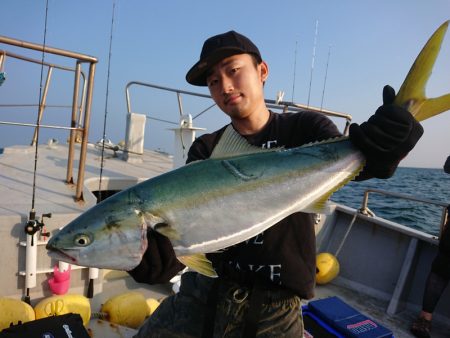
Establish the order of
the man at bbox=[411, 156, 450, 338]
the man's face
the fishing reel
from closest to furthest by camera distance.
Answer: the man's face → the fishing reel → the man at bbox=[411, 156, 450, 338]

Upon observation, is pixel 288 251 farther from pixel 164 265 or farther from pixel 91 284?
pixel 91 284

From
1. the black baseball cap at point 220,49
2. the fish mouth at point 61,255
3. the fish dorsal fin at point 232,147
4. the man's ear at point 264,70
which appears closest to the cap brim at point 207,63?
the black baseball cap at point 220,49

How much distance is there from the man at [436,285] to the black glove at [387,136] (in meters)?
3.07

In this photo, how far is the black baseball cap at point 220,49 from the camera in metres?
2.44

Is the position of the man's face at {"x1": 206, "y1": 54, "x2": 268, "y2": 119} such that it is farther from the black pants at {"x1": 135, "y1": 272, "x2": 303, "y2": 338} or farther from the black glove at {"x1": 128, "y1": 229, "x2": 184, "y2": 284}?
the black pants at {"x1": 135, "y1": 272, "x2": 303, "y2": 338}

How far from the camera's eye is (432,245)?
542 cm

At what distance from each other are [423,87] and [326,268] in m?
4.25

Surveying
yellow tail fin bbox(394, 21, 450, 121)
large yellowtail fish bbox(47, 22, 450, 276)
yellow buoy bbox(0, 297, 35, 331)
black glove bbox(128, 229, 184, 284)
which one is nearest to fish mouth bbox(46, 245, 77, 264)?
large yellowtail fish bbox(47, 22, 450, 276)

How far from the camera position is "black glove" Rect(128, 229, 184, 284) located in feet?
6.50

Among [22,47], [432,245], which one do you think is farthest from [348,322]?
[22,47]

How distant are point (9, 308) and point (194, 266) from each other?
224 cm

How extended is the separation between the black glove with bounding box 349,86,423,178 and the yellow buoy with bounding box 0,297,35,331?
3255 millimetres


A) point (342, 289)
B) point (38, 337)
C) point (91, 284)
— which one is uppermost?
point (38, 337)

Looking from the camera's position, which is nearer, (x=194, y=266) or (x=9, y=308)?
(x=194, y=266)
